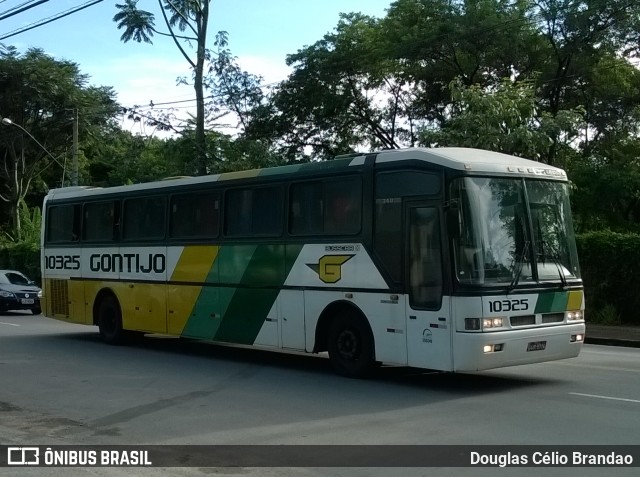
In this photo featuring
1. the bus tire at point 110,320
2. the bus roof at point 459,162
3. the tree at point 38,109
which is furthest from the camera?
the tree at point 38,109

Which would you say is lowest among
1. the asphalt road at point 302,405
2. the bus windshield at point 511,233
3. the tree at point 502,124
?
the asphalt road at point 302,405

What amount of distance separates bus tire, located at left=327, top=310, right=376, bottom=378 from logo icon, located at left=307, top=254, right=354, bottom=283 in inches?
21.2

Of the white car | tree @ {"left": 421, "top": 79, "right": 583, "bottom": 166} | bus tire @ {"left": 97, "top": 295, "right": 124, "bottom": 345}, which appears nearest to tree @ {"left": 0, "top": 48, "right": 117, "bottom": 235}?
the white car

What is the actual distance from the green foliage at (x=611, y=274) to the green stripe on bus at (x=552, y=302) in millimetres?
10691

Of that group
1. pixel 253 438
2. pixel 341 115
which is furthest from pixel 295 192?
pixel 341 115

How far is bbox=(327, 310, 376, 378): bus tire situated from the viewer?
1208 centimetres

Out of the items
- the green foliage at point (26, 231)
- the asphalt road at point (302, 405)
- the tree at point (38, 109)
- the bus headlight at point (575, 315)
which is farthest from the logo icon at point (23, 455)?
the tree at point (38, 109)

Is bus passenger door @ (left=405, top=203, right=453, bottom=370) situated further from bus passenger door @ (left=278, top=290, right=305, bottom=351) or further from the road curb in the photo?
the road curb

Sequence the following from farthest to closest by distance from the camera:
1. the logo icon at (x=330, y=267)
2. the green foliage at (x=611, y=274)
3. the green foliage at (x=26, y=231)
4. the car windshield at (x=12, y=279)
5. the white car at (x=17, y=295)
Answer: the green foliage at (x=26, y=231) < the car windshield at (x=12, y=279) < the white car at (x=17, y=295) < the green foliage at (x=611, y=274) < the logo icon at (x=330, y=267)

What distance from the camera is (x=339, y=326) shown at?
41.3 ft

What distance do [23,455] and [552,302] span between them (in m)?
6.97

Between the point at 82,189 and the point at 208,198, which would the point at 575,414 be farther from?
the point at 82,189

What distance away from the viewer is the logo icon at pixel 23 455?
776 cm

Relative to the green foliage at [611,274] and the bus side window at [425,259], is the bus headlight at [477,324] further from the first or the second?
the green foliage at [611,274]
